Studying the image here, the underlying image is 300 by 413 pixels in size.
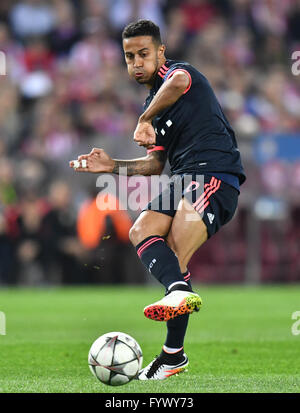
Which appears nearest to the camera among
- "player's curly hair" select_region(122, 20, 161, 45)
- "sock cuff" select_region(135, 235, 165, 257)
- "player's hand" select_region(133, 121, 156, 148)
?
"player's hand" select_region(133, 121, 156, 148)

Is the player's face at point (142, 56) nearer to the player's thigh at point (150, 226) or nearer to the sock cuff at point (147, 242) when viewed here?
the player's thigh at point (150, 226)

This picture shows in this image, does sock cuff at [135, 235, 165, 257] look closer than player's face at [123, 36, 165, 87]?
Yes

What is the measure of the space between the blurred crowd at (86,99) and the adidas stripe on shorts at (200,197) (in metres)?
7.48

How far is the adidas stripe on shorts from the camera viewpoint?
6.25 meters

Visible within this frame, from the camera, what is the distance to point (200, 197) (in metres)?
6.25

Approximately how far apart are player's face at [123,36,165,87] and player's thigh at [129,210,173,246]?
0.97 m

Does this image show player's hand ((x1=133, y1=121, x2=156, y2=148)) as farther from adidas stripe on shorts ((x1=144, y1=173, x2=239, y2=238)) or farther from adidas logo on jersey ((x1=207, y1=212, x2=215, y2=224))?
adidas logo on jersey ((x1=207, y1=212, x2=215, y2=224))

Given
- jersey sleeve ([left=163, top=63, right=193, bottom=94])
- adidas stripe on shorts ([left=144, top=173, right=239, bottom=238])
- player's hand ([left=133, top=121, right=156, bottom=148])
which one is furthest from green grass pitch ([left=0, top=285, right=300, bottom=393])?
jersey sleeve ([left=163, top=63, right=193, bottom=94])

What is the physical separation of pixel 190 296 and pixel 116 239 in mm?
9441

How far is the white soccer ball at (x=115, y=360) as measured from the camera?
584cm

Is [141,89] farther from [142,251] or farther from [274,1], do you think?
[142,251]

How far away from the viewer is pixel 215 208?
6312 millimetres

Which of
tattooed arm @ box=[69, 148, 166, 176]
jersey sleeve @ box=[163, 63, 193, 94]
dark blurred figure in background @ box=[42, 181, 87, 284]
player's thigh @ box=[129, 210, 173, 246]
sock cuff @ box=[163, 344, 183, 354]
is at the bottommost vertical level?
dark blurred figure in background @ box=[42, 181, 87, 284]

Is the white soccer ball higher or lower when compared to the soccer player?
lower
